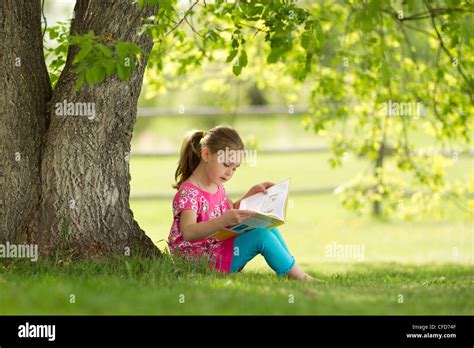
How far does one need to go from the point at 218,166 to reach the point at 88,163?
853 millimetres

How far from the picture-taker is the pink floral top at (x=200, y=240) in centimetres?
501

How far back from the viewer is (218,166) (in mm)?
5066

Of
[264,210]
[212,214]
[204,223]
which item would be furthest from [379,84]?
[204,223]

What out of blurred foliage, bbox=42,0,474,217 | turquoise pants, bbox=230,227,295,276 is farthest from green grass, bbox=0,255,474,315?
blurred foliage, bbox=42,0,474,217

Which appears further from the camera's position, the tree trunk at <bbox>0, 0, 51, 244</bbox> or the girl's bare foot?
the girl's bare foot

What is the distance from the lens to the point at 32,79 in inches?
189

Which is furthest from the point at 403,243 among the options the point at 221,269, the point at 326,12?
the point at 221,269

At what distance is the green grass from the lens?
362 cm

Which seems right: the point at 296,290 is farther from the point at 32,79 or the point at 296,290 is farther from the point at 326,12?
the point at 326,12

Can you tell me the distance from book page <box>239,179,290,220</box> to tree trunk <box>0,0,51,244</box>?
1331 millimetres

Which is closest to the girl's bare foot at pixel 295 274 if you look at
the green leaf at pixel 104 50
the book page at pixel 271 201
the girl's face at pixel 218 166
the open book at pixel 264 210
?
the open book at pixel 264 210

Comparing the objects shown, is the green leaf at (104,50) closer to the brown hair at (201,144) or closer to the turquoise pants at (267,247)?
the brown hair at (201,144)

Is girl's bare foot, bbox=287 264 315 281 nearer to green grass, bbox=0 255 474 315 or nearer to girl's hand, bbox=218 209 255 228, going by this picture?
green grass, bbox=0 255 474 315
